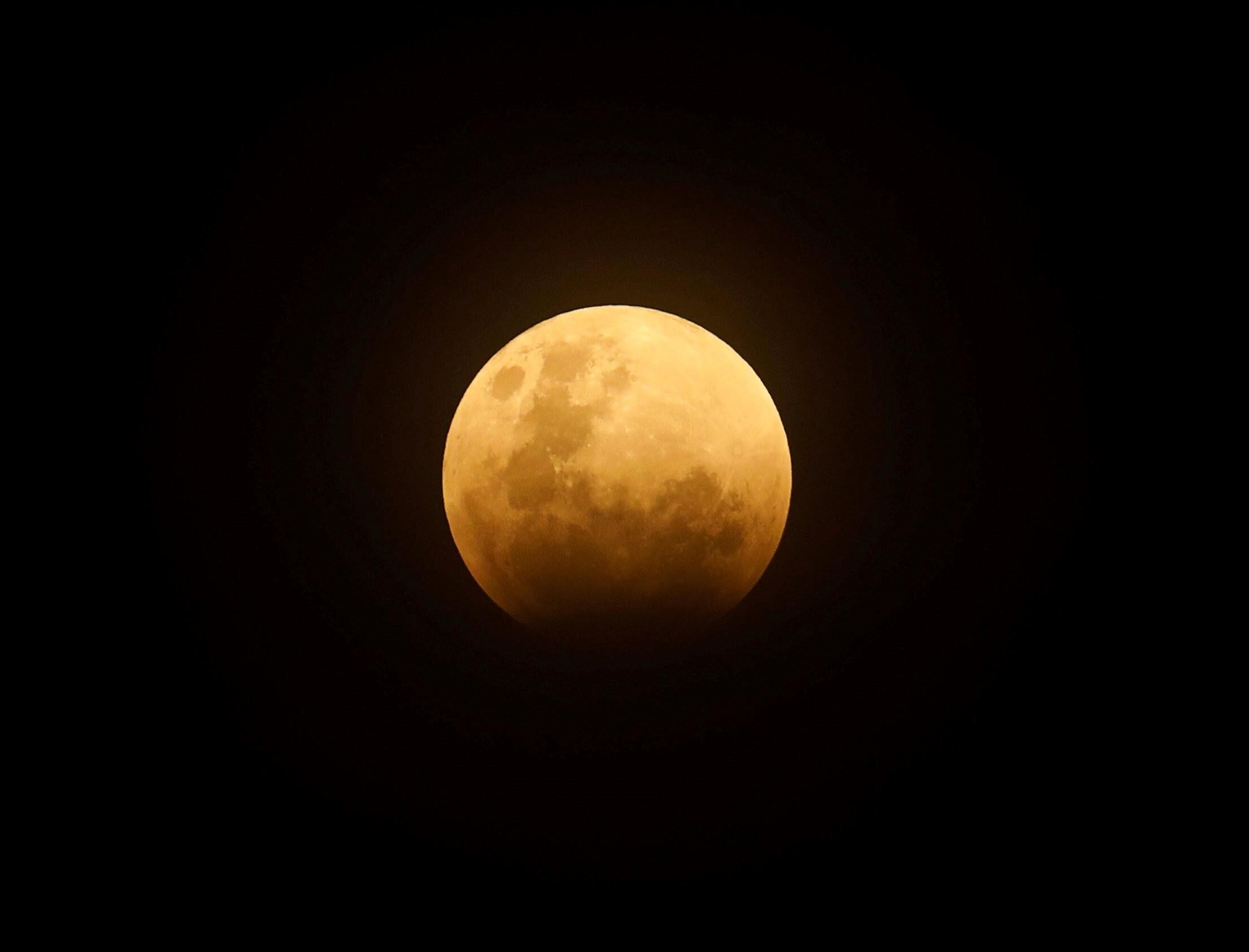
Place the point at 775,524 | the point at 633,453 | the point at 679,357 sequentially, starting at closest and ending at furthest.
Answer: the point at 633,453 < the point at 679,357 < the point at 775,524

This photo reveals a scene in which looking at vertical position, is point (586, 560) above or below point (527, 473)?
below

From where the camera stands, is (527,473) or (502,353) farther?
(502,353)

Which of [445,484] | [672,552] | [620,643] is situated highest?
[445,484]

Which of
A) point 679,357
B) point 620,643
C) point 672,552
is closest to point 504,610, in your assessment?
point 620,643

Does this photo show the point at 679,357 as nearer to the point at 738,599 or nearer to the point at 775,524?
the point at 775,524

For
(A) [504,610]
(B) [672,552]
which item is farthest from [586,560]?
(A) [504,610]

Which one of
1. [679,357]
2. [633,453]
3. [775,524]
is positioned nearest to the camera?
[633,453]
